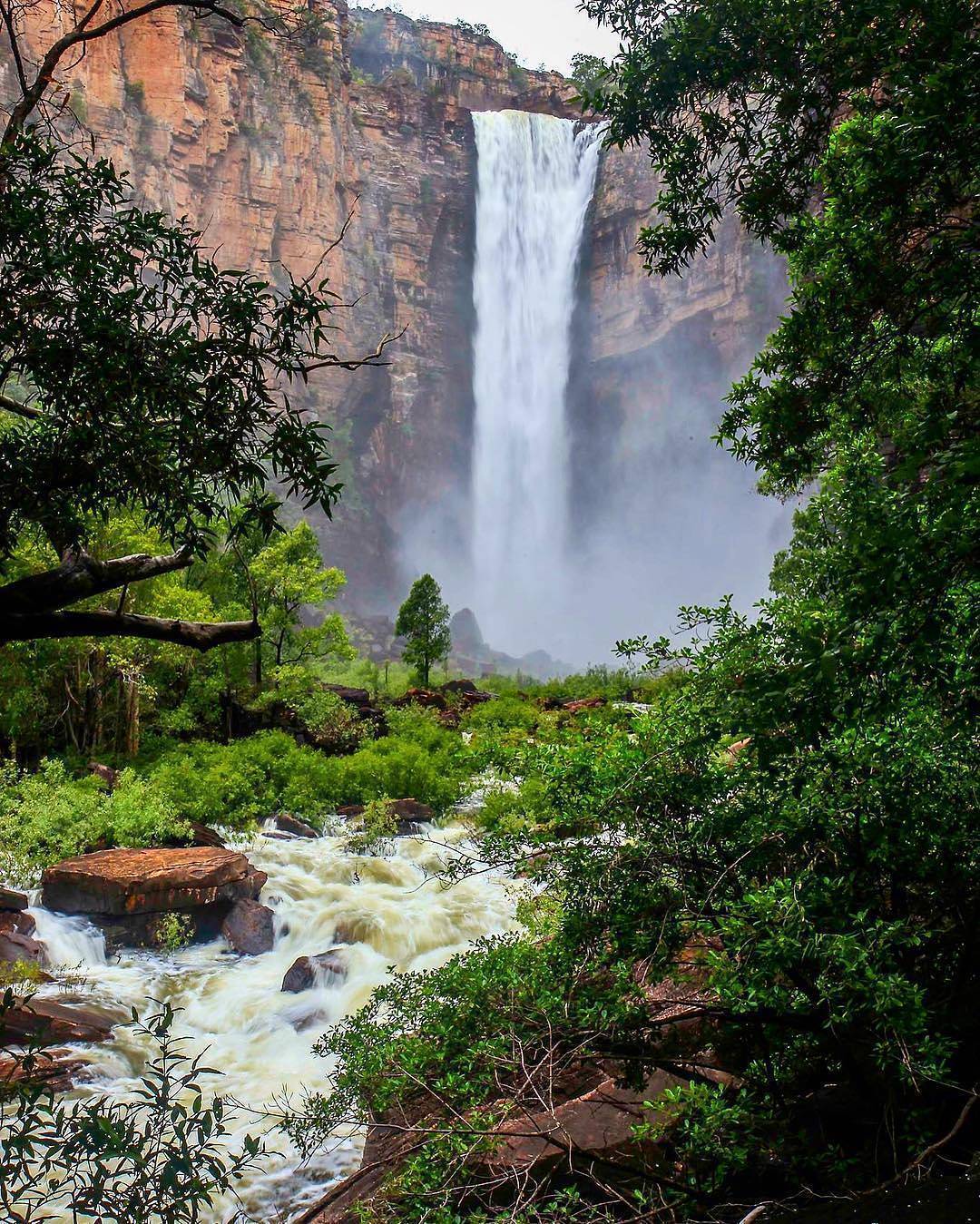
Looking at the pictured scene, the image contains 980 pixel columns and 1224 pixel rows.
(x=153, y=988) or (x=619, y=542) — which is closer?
(x=153, y=988)

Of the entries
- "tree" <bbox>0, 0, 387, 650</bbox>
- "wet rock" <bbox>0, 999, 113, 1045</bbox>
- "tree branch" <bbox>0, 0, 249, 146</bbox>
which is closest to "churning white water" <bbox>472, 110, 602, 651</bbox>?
"wet rock" <bbox>0, 999, 113, 1045</bbox>

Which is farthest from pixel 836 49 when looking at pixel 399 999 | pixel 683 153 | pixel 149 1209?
pixel 399 999

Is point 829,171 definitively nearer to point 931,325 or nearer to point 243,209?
point 931,325

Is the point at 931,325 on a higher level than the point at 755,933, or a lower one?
higher

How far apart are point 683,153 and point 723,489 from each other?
2378 inches

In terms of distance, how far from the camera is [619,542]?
6450 centimetres

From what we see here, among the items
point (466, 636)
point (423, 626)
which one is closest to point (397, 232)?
point (466, 636)

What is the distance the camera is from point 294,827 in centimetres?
1202

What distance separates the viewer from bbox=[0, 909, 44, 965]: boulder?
7688mm

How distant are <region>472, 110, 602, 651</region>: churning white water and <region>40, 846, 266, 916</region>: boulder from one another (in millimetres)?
49812

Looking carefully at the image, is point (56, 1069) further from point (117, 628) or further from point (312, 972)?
point (117, 628)

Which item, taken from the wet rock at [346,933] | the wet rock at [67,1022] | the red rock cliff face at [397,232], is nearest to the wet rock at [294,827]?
the wet rock at [346,933]

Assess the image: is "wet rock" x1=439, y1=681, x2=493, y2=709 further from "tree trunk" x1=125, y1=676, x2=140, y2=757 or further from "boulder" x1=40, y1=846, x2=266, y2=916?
"boulder" x1=40, y1=846, x2=266, y2=916

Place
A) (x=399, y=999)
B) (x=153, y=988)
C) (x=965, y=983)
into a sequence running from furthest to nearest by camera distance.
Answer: (x=153, y=988) < (x=399, y=999) < (x=965, y=983)
